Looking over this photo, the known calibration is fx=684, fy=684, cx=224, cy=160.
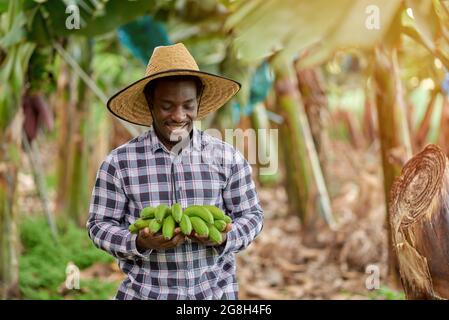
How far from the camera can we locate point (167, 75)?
188 centimetres

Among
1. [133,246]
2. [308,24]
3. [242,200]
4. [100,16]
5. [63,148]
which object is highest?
[100,16]

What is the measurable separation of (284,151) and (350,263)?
3.08ft

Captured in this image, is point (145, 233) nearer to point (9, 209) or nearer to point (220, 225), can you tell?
point (220, 225)

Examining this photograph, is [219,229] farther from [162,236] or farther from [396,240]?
[396,240]

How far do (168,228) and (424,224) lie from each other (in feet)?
3.34

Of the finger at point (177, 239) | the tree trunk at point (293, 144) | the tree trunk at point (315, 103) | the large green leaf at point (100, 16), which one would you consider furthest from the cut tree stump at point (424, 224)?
the tree trunk at point (315, 103)

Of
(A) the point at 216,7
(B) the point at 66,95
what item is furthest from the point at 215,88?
(B) the point at 66,95

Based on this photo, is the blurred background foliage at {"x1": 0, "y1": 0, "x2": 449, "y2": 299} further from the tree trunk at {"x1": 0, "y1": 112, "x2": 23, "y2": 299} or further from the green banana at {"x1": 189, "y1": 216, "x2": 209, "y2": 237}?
the green banana at {"x1": 189, "y1": 216, "x2": 209, "y2": 237}

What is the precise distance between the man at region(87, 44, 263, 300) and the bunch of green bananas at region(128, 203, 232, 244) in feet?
0.19

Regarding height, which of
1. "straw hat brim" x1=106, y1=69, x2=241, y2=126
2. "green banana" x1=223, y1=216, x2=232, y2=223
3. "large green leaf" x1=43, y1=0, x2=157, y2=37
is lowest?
"green banana" x1=223, y1=216, x2=232, y2=223

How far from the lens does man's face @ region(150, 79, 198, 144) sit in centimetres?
185

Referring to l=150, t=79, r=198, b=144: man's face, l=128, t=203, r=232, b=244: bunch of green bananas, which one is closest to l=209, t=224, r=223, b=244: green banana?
l=128, t=203, r=232, b=244: bunch of green bananas

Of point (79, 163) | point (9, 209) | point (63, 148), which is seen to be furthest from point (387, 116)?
point (63, 148)

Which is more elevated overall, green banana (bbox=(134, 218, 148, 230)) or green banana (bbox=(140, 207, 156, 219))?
green banana (bbox=(140, 207, 156, 219))
